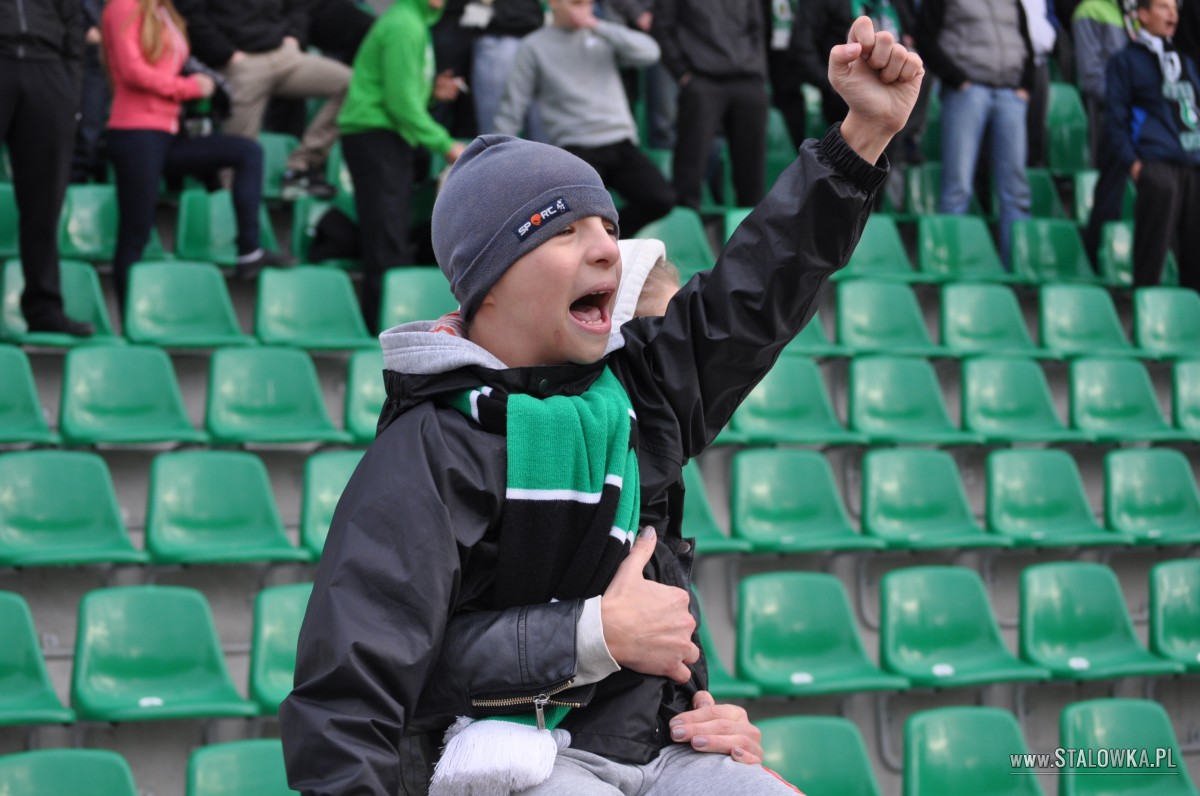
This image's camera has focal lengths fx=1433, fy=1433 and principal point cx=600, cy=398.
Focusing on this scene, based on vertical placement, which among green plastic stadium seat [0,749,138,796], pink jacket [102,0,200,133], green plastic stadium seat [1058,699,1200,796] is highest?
pink jacket [102,0,200,133]

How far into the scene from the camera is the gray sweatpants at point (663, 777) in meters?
1.53

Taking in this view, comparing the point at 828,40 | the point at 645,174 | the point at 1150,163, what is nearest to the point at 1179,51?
the point at 1150,163

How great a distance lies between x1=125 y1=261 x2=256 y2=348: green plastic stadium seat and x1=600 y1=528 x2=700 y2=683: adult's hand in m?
3.43

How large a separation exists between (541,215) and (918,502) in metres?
3.42

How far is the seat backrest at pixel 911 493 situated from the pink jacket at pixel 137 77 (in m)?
2.79

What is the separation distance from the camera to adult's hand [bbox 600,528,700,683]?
5.16 ft

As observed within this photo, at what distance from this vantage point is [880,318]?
5.82m

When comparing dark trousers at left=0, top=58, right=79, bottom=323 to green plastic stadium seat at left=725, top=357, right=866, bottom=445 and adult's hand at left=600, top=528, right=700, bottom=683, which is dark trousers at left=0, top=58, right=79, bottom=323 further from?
adult's hand at left=600, top=528, right=700, bottom=683

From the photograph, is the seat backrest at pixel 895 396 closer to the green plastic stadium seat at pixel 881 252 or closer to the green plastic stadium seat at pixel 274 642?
the green plastic stadium seat at pixel 881 252

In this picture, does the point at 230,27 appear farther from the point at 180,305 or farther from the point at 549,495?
the point at 549,495

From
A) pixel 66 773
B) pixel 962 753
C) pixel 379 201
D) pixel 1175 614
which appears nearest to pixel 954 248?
pixel 1175 614

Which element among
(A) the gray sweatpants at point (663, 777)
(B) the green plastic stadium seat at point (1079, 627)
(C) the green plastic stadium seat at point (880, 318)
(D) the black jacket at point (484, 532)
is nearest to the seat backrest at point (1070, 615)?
(B) the green plastic stadium seat at point (1079, 627)

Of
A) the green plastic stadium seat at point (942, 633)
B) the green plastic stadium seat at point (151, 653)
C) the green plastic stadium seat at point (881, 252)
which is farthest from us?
the green plastic stadium seat at point (881, 252)

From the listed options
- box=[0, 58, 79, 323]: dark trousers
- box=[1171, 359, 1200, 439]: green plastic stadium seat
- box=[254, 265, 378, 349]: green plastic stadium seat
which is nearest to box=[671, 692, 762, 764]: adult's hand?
box=[254, 265, 378, 349]: green plastic stadium seat
